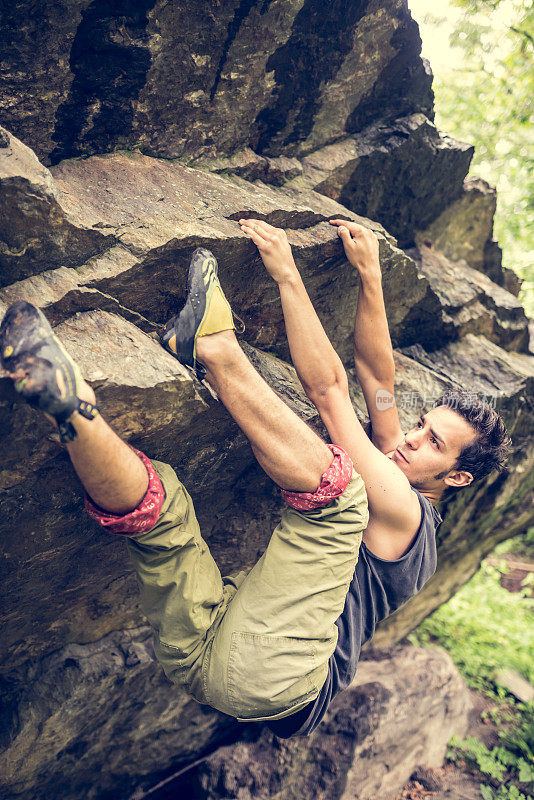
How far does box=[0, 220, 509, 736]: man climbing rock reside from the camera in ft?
7.27

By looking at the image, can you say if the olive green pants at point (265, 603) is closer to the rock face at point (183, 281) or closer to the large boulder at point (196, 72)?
the rock face at point (183, 281)

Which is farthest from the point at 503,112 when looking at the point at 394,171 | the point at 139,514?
the point at 139,514

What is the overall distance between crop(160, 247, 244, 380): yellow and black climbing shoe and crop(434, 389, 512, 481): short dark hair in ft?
5.41

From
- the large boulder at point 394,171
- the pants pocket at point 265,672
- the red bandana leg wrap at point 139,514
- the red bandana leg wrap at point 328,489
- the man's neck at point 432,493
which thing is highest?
the large boulder at point 394,171

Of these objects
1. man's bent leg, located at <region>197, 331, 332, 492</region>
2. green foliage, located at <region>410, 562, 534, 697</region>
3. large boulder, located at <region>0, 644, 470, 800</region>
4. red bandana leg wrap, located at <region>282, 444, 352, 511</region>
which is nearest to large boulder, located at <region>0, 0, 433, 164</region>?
man's bent leg, located at <region>197, 331, 332, 492</region>

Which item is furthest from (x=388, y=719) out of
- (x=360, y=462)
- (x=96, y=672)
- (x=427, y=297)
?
(x=427, y=297)

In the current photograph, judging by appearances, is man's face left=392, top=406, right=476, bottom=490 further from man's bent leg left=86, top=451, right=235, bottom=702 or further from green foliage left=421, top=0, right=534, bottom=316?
green foliage left=421, top=0, right=534, bottom=316

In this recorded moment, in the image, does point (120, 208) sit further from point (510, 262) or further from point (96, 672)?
point (510, 262)

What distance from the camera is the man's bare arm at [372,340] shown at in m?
3.33

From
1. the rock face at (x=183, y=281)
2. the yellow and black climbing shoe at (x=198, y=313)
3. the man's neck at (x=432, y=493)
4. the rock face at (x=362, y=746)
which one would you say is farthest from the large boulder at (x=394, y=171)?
the rock face at (x=362, y=746)

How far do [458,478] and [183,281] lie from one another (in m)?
2.13

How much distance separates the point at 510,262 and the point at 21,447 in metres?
11.1

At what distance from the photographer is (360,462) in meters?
2.82

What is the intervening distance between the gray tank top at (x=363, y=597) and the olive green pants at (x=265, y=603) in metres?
0.28
